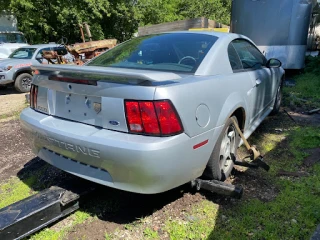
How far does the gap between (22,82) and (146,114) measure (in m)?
8.77

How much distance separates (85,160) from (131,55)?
1348 mm

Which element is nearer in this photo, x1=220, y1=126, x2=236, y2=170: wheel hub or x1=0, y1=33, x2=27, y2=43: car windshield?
x1=220, y1=126, x2=236, y2=170: wheel hub

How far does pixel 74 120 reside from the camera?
7.97 feet

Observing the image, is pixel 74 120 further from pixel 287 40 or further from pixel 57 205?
pixel 287 40

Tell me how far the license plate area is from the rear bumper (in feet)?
0.19

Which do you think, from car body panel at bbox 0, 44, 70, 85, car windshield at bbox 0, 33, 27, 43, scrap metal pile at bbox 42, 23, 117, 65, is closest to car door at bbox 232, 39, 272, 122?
scrap metal pile at bbox 42, 23, 117, 65

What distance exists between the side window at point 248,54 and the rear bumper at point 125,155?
136 cm

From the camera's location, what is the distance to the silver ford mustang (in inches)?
79.7

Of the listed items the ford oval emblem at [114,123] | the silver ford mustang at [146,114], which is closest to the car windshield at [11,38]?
the silver ford mustang at [146,114]

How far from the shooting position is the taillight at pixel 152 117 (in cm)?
201

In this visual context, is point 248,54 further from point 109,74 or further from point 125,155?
point 125,155

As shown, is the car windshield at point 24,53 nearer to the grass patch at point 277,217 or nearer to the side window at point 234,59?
the side window at point 234,59

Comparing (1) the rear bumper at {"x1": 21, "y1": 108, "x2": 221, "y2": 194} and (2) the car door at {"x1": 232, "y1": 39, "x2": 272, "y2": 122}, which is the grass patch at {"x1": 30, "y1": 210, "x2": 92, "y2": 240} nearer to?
(1) the rear bumper at {"x1": 21, "y1": 108, "x2": 221, "y2": 194}

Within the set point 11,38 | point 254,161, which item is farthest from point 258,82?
point 11,38
